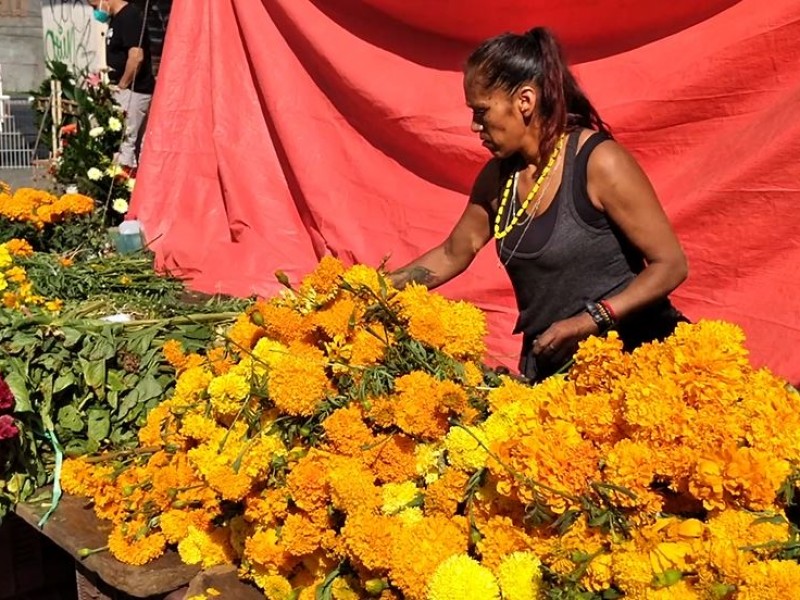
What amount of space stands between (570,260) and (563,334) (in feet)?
0.99

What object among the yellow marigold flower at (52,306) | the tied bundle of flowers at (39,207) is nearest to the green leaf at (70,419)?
the yellow marigold flower at (52,306)

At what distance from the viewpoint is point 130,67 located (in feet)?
23.2

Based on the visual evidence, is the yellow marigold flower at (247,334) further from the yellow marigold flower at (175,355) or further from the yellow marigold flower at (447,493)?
the yellow marigold flower at (447,493)

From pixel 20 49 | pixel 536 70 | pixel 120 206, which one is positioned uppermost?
pixel 536 70

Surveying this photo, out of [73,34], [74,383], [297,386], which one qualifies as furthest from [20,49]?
[297,386]

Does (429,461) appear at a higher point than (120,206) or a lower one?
higher

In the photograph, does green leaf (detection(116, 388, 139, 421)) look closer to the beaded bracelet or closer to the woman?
the woman

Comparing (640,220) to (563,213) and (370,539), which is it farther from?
(370,539)

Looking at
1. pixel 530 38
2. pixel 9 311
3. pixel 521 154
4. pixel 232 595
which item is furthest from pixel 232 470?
pixel 9 311

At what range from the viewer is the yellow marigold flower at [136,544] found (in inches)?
84.1

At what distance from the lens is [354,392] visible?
6.18 feet

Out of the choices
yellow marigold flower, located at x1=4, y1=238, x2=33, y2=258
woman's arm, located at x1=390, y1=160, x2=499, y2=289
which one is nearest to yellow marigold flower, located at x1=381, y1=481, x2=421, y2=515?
woman's arm, located at x1=390, y1=160, x2=499, y2=289

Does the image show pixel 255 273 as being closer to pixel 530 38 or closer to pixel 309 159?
pixel 309 159

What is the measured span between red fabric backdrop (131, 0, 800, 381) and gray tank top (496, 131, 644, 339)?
3.45ft
